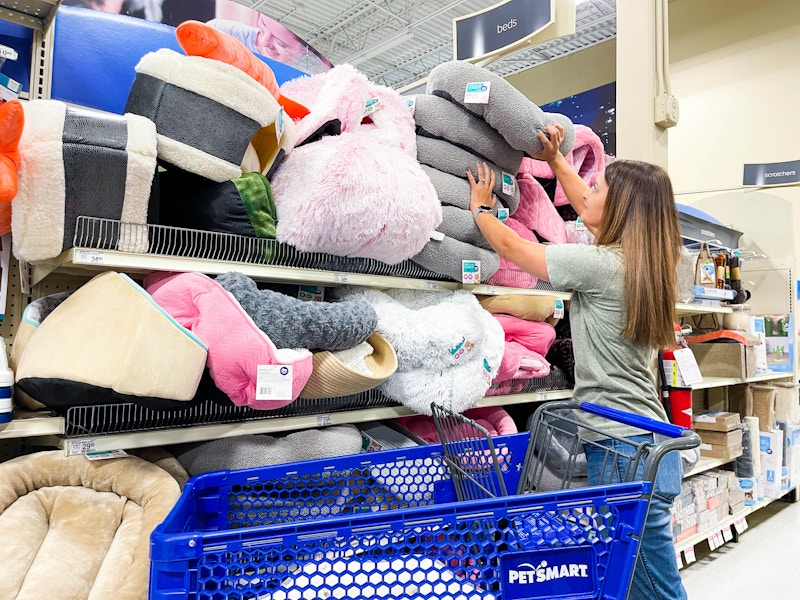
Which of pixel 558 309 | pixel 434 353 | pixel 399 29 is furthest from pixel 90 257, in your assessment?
pixel 399 29

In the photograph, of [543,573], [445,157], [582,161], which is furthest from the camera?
[582,161]

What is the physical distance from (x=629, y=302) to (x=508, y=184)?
73cm

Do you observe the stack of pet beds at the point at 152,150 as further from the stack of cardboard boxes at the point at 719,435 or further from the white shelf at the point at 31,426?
the stack of cardboard boxes at the point at 719,435

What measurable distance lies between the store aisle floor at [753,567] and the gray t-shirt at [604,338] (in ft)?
4.77

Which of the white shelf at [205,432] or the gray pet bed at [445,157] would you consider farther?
the gray pet bed at [445,157]

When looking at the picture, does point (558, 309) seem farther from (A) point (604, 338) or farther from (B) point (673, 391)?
(B) point (673, 391)

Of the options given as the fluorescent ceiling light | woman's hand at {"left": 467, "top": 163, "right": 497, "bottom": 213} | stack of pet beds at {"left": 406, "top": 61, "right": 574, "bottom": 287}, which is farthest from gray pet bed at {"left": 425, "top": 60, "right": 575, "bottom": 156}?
the fluorescent ceiling light

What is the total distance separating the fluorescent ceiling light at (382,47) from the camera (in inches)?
253

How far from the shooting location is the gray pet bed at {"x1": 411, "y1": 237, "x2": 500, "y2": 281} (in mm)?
1727

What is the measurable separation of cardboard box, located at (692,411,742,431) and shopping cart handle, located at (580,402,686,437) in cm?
207

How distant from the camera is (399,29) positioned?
6.55 meters

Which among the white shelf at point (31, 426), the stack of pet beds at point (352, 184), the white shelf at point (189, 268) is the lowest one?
the white shelf at point (31, 426)

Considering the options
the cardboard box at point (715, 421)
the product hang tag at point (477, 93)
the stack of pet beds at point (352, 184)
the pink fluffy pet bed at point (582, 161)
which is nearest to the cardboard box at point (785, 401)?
the cardboard box at point (715, 421)

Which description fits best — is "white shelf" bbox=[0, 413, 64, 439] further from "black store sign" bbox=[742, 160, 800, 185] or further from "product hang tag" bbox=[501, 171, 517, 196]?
"black store sign" bbox=[742, 160, 800, 185]
